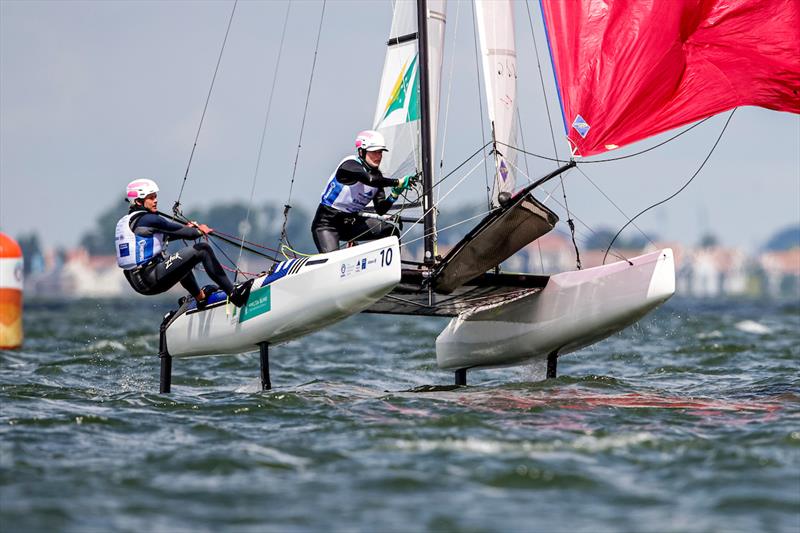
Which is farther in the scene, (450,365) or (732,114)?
(450,365)

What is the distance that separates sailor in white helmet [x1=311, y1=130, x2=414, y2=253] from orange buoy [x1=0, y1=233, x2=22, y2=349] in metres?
5.35

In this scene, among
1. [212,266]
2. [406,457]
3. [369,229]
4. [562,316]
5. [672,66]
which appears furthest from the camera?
[369,229]

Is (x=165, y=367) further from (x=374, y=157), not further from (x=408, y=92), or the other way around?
(x=408, y=92)

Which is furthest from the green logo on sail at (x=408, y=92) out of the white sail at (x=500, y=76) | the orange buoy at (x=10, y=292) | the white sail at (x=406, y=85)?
the orange buoy at (x=10, y=292)

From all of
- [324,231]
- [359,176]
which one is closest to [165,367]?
[324,231]

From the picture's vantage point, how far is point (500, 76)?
30.9ft

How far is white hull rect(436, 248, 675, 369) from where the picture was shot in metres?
8.91

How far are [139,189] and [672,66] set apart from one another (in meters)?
3.88

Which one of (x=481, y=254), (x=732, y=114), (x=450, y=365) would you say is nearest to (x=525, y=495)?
(x=481, y=254)

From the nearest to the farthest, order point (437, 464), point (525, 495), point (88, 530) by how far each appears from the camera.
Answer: point (88, 530), point (525, 495), point (437, 464)

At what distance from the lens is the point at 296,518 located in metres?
5.11

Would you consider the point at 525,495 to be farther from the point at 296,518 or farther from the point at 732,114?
the point at 732,114

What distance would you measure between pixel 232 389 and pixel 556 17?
13.3 feet

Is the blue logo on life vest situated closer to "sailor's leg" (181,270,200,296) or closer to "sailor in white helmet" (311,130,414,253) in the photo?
"sailor in white helmet" (311,130,414,253)
